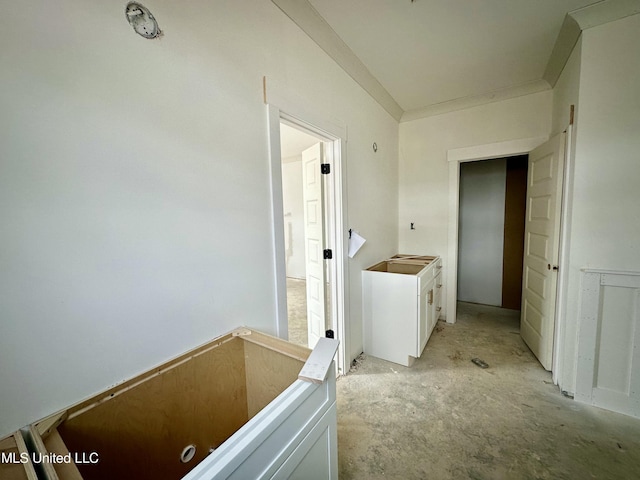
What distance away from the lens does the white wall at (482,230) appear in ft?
11.9

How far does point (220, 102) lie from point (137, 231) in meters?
0.69

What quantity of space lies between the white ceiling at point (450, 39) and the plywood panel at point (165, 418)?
84.5 inches

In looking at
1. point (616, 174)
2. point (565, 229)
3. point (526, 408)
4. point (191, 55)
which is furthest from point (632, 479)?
point (191, 55)

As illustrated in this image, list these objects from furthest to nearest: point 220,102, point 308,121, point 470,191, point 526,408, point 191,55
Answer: point 470,191, point 526,408, point 308,121, point 220,102, point 191,55

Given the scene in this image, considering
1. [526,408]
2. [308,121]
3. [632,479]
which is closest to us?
[632,479]

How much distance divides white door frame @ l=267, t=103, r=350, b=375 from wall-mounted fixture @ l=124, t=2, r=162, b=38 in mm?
574

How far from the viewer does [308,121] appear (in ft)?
5.48

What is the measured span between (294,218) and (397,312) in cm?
363

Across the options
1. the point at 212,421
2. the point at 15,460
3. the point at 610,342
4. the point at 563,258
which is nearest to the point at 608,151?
the point at 563,258

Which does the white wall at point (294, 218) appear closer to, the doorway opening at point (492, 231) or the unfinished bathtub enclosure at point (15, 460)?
the doorway opening at point (492, 231)

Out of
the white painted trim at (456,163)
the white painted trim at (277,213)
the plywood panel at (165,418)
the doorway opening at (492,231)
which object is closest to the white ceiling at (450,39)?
the white painted trim at (456,163)

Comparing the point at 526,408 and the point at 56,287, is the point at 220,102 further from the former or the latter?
the point at 526,408

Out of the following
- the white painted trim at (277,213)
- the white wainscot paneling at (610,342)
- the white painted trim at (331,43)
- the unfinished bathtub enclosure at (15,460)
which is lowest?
the white wainscot paneling at (610,342)

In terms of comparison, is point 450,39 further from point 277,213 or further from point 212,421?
point 212,421
